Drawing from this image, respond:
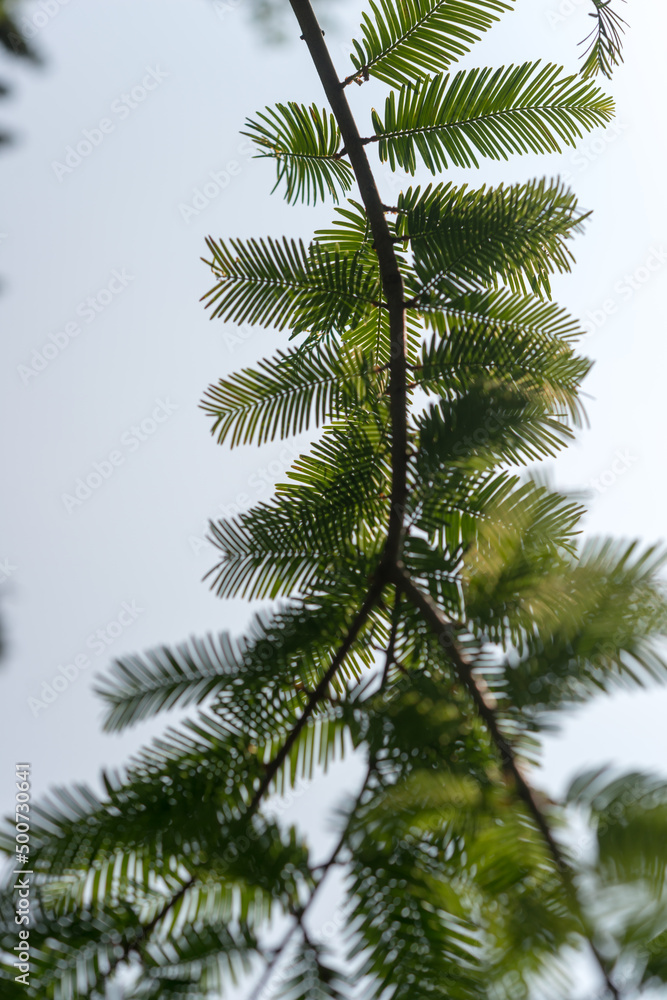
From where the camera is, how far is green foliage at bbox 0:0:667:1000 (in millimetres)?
813

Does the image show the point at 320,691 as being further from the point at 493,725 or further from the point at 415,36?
the point at 415,36

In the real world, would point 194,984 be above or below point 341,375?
below

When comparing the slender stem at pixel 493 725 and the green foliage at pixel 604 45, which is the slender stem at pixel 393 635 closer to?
the slender stem at pixel 493 725

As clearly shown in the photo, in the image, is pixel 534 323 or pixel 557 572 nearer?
pixel 557 572

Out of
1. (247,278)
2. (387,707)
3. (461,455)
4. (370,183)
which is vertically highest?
(370,183)

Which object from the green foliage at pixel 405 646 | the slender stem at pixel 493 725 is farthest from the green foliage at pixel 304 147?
the slender stem at pixel 493 725

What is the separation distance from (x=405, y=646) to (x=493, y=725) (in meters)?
0.30

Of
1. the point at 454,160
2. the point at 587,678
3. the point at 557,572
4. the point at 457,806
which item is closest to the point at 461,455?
the point at 557,572

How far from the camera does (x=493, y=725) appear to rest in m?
0.91

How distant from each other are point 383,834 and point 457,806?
10 cm

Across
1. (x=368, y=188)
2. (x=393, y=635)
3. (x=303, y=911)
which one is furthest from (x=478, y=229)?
(x=303, y=911)

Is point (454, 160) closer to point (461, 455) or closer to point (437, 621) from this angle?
point (461, 455)

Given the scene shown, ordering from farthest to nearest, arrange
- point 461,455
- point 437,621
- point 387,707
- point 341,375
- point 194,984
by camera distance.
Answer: point 341,375, point 461,455, point 437,621, point 387,707, point 194,984

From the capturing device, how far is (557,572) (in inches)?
39.5
